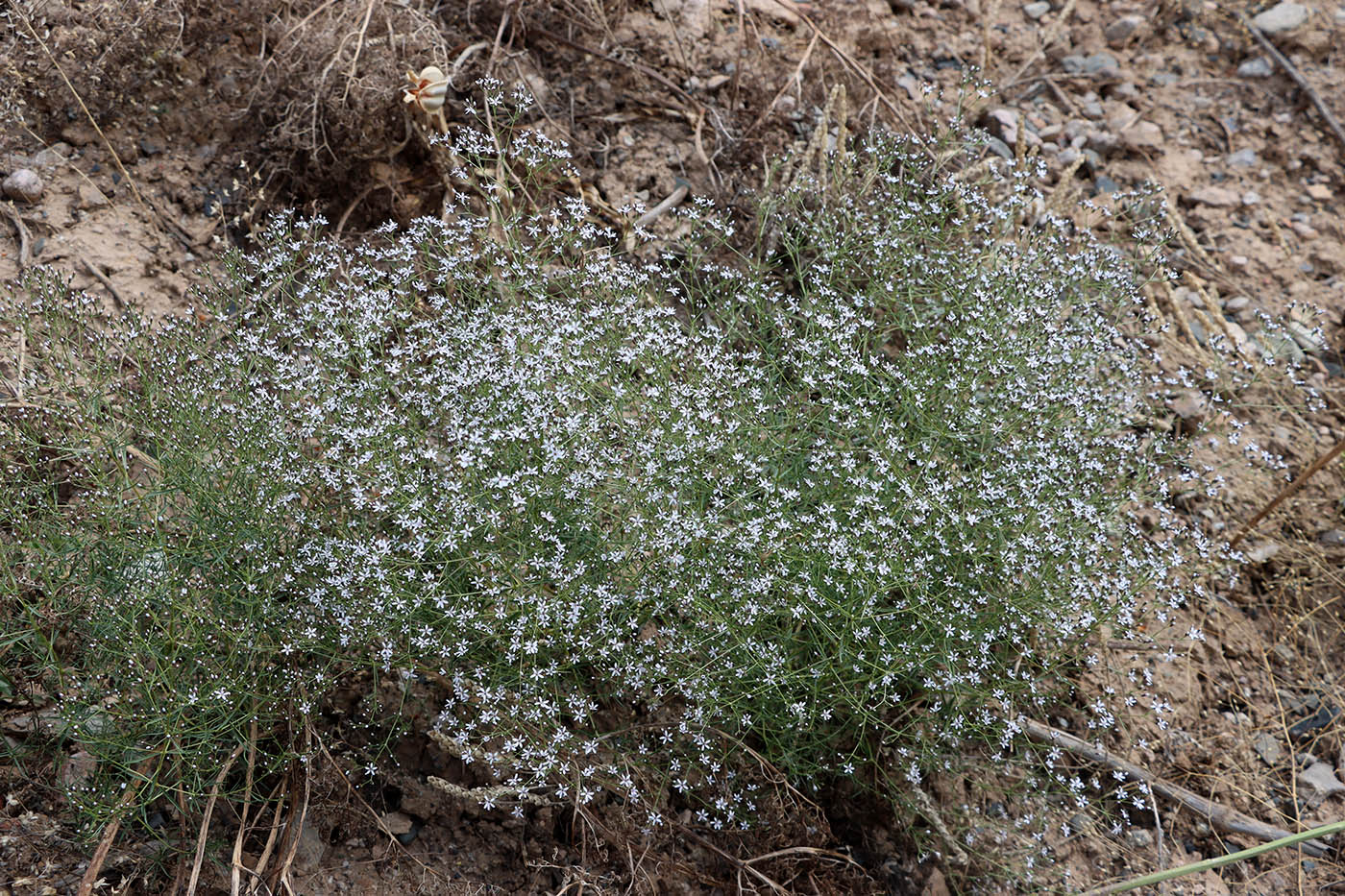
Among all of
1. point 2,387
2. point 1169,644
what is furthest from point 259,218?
point 1169,644

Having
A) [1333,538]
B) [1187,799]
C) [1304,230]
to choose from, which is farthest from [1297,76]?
[1187,799]

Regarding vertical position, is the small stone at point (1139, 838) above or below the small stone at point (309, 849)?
above

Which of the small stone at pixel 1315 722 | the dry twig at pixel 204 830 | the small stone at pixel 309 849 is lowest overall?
the small stone at pixel 309 849

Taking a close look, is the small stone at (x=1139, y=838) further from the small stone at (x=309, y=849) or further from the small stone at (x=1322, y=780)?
the small stone at (x=309, y=849)

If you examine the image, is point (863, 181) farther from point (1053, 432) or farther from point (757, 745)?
point (757, 745)

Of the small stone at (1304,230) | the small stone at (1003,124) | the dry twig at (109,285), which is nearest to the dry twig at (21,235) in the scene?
the dry twig at (109,285)

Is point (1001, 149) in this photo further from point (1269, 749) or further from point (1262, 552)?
point (1269, 749)

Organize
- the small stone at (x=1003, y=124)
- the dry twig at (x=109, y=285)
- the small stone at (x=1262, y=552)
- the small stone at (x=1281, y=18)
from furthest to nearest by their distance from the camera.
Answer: the small stone at (x=1281, y=18) → the small stone at (x=1003, y=124) → the small stone at (x=1262, y=552) → the dry twig at (x=109, y=285)
